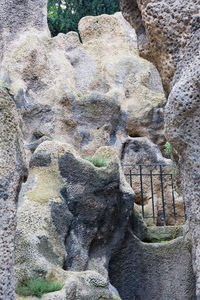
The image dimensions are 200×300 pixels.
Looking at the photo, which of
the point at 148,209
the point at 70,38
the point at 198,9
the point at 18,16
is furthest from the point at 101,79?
the point at 198,9

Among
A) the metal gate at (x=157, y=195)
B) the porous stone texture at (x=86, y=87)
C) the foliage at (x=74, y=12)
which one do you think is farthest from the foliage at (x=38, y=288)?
the foliage at (x=74, y=12)

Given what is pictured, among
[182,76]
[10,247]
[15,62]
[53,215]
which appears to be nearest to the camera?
[10,247]

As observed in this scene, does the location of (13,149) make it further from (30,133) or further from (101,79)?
(101,79)

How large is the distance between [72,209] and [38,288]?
155 cm

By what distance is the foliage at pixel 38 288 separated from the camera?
4676 mm

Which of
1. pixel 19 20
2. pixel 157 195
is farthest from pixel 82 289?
pixel 19 20

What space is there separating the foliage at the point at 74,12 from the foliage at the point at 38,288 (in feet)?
44.8

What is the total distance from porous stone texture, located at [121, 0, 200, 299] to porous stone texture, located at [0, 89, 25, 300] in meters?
1.40

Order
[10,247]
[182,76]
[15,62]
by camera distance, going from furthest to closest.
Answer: [15,62]
[182,76]
[10,247]

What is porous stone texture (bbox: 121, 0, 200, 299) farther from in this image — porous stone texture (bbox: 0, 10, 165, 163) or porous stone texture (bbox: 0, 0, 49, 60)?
porous stone texture (bbox: 0, 0, 49, 60)

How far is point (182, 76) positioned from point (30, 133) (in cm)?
686

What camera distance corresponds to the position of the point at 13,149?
3416mm

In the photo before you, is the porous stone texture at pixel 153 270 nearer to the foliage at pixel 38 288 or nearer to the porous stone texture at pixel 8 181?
the foliage at pixel 38 288

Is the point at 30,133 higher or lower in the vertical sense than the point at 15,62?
lower
